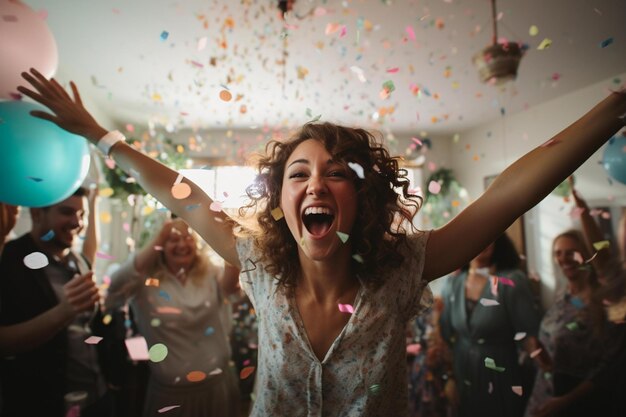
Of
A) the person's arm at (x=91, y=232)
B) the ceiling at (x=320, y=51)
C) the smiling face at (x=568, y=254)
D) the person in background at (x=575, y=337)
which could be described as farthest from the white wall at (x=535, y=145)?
the person's arm at (x=91, y=232)

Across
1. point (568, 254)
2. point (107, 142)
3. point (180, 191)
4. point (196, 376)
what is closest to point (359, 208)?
point (180, 191)

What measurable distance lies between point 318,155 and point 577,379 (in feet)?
6.49

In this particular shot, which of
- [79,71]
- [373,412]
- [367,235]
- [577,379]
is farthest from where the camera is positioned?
[79,71]

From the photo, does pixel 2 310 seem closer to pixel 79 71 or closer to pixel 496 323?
pixel 496 323

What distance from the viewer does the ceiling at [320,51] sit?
2.60 metres

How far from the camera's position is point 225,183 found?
5.84ft

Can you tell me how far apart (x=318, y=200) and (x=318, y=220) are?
0.39 feet

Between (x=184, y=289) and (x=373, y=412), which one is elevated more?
(x=184, y=289)

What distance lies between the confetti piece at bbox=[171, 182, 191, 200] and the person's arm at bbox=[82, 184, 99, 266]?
1.37m

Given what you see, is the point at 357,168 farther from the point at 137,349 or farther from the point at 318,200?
the point at 137,349

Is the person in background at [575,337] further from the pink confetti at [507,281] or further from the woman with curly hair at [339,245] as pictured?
the woman with curly hair at [339,245]

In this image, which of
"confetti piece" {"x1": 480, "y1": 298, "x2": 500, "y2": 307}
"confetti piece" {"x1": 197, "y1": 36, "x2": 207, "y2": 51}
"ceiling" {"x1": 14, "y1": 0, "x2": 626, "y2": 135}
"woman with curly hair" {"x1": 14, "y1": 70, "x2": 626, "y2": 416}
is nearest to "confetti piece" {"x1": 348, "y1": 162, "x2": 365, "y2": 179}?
"woman with curly hair" {"x1": 14, "y1": 70, "x2": 626, "y2": 416}

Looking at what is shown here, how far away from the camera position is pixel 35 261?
1617mm

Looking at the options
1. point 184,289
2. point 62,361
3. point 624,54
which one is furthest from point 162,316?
point 624,54
